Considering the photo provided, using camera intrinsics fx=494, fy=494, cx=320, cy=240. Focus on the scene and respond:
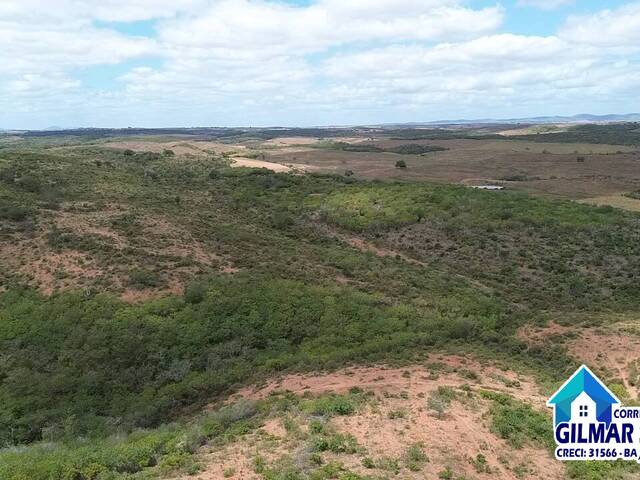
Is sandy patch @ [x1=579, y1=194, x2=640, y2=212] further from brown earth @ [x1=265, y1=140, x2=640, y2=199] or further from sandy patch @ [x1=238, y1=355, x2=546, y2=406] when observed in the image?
sandy patch @ [x1=238, y1=355, x2=546, y2=406]

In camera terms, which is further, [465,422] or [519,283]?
[519,283]

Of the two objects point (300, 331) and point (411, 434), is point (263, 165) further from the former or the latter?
point (411, 434)

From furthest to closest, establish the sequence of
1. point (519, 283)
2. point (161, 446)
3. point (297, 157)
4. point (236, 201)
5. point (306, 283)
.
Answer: point (297, 157), point (236, 201), point (519, 283), point (306, 283), point (161, 446)

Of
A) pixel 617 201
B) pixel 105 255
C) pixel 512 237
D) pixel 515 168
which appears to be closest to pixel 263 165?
pixel 515 168

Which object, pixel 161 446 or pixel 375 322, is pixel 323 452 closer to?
pixel 161 446

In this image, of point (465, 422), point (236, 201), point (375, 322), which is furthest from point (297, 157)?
point (465, 422)

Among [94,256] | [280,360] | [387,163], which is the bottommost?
[280,360]
